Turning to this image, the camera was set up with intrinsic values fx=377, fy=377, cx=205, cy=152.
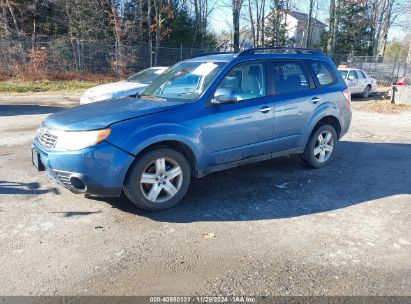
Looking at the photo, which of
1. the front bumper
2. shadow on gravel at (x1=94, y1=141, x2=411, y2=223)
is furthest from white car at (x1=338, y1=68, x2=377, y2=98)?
the front bumper

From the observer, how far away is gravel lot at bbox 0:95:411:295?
312 centimetres

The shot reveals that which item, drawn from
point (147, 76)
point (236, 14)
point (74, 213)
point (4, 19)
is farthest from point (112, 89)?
point (236, 14)

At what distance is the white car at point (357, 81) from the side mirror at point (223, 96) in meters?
15.6

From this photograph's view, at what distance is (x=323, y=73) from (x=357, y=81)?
47.3 feet

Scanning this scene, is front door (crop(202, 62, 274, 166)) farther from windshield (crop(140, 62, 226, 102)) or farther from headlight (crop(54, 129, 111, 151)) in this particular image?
headlight (crop(54, 129, 111, 151))

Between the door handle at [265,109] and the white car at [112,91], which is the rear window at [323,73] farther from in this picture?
the white car at [112,91]

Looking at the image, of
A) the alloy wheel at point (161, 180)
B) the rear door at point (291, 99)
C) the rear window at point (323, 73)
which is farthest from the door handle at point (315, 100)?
the alloy wheel at point (161, 180)

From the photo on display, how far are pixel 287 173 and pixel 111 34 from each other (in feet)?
76.2

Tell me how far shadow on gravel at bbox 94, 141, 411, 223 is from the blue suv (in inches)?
12.3

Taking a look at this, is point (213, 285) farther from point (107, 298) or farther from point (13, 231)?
point (13, 231)

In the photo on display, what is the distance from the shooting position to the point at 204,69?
16.8ft

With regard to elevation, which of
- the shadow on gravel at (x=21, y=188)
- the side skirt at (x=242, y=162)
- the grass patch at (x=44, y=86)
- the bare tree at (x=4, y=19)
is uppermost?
the bare tree at (x=4, y=19)

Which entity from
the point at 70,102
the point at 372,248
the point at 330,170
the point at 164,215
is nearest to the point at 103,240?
the point at 164,215

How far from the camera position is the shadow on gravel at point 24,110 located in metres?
11.8
